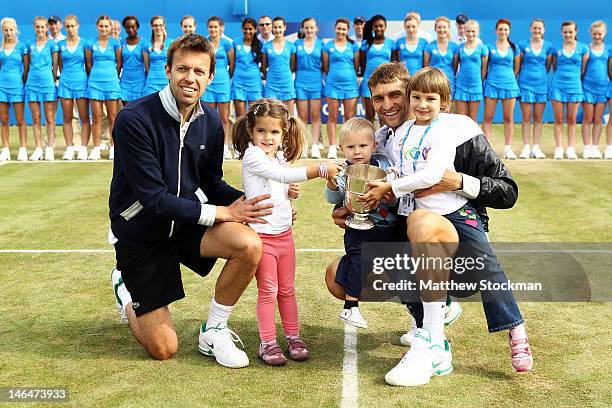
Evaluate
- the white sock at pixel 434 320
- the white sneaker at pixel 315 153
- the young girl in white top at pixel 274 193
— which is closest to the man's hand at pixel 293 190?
the young girl in white top at pixel 274 193

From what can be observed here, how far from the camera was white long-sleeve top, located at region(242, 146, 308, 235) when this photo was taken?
3900mm

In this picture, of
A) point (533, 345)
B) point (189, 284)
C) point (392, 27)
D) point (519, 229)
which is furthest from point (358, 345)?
point (392, 27)

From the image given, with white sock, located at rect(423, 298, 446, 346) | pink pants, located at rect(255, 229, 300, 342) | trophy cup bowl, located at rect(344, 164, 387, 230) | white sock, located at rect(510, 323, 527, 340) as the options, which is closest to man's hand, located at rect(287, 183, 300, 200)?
pink pants, located at rect(255, 229, 300, 342)

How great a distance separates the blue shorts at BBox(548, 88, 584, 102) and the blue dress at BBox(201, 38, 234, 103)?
4432 millimetres

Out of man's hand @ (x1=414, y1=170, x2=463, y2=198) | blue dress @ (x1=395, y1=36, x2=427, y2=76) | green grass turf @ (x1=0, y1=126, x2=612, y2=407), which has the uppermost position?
blue dress @ (x1=395, y1=36, x2=427, y2=76)

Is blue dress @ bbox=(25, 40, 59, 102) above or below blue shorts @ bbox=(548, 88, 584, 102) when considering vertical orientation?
above

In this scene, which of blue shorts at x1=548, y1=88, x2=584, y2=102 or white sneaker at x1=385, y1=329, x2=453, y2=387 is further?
blue shorts at x1=548, y1=88, x2=584, y2=102

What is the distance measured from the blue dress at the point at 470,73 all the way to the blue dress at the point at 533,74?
1.90 feet

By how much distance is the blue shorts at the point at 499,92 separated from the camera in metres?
11.4

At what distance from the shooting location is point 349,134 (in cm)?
395

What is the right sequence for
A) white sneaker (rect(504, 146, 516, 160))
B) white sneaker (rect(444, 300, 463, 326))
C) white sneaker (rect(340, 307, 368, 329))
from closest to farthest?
1. white sneaker (rect(340, 307, 368, 329))
2. white sneaker (rect(444, 300, 463, 326))
3. white sneaker (rect(504, 146, 516, 160))

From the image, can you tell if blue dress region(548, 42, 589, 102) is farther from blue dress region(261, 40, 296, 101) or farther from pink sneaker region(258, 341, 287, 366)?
pink sneaker region(258, 341, 287, 366)

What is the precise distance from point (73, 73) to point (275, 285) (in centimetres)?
834

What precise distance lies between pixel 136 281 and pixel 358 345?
1.11 m
